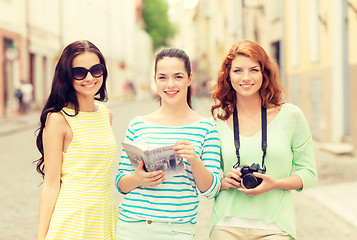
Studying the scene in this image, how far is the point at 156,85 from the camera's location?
2.78 meters

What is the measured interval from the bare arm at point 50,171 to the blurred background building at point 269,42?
2.18ft

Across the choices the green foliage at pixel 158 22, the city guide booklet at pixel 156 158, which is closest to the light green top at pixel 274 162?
the city guide booklet at pixel 156 158

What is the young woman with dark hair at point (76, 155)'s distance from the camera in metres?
2.68

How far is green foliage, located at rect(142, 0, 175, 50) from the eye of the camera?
69625 millimetres

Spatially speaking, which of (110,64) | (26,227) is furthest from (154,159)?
(110,64)

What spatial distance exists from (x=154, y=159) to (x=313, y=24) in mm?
12950

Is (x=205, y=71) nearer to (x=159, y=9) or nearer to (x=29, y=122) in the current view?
(x=159, y=9)

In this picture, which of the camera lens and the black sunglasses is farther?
the black sunglasses

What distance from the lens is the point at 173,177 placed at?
8.76 ft

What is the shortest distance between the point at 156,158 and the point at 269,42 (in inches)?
704

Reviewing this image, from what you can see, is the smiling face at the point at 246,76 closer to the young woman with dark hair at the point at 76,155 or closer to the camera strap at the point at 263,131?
the camera strap at the point at 263,131

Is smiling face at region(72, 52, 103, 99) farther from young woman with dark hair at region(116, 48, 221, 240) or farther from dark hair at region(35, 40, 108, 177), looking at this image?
young woman with dark hair at region(116, 48, 221, 240)

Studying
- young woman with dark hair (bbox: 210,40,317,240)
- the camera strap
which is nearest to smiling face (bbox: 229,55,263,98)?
young woman with dark hair (bbox: 210,40,317,240)

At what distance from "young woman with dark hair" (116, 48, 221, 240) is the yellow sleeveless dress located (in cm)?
11
